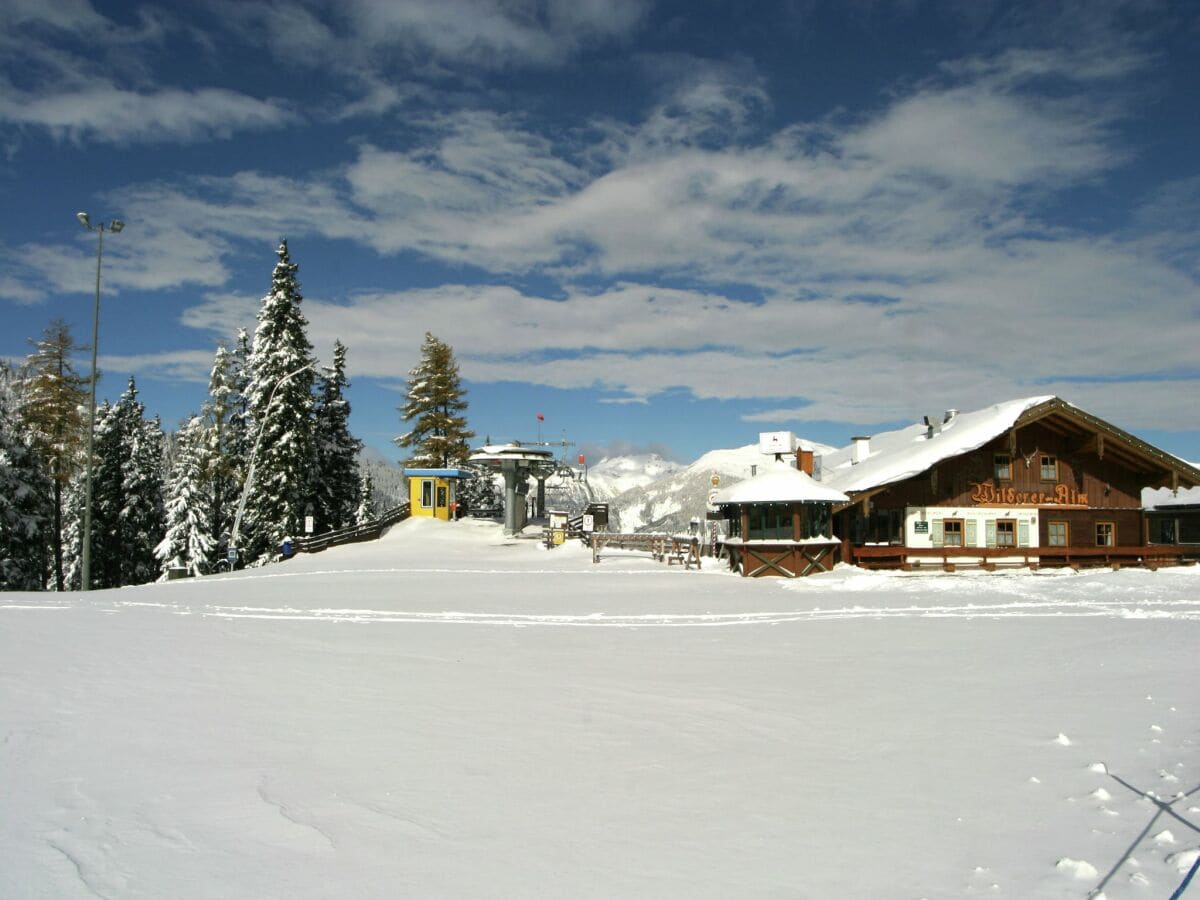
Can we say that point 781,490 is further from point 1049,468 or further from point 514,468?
point 514,468

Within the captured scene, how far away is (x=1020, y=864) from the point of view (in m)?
5.79

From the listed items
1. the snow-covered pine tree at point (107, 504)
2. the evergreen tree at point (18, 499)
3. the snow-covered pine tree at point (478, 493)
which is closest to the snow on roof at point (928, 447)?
the snow-covered pine tree at point (478, 493)

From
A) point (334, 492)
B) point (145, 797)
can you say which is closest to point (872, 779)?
point (145, 797)

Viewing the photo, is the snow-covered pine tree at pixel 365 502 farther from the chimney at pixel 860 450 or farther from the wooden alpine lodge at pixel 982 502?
the wooden alpine lodge at pixel 982 502

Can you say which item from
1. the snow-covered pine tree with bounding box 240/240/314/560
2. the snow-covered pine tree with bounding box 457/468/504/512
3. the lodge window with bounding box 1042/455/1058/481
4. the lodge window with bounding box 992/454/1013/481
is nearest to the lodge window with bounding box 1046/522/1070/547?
the lodge window with bounding box 1042/455/1058/481

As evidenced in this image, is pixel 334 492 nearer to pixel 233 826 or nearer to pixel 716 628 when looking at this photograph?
pixel 716 628

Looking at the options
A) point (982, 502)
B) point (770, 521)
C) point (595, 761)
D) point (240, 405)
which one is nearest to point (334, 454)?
point (240, 405)

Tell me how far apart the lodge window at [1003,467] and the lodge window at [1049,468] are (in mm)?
1499

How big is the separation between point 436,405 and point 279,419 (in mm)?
16308

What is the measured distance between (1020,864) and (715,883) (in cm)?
213

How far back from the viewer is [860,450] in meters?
43.8

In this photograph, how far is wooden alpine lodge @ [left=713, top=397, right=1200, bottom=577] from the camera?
31.5 meters

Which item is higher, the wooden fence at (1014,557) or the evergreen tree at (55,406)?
the evergreen tree at (55,406)

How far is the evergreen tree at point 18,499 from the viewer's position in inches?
1453
